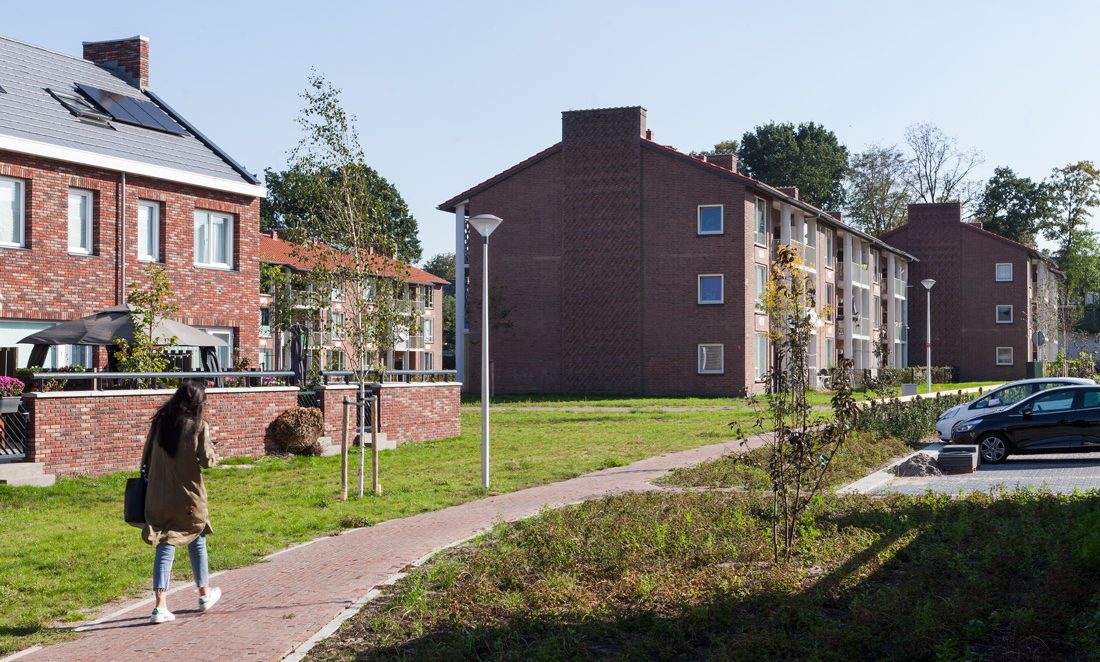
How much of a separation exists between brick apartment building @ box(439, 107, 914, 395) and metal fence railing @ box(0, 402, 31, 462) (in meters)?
32.7

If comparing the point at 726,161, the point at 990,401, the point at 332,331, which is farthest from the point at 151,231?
the point at 726,161

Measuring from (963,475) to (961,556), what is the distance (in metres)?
9.65

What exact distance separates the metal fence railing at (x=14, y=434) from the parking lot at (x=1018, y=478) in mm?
11645

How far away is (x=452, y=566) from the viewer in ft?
30.4

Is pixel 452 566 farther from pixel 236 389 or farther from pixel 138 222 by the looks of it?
pixel 138 222

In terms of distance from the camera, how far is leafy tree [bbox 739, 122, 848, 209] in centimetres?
8069

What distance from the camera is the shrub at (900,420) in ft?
76.7

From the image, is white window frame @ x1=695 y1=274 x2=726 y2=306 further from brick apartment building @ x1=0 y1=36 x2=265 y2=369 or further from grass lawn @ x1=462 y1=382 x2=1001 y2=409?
brick apartment building @ x1=0 y1=36 x2=265 y2=369

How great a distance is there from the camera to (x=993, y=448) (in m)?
20.1

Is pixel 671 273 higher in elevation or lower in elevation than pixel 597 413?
higher

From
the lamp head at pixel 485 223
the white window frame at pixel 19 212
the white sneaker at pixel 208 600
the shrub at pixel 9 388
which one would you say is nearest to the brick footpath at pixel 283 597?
the white sneaker at pixel 208 600

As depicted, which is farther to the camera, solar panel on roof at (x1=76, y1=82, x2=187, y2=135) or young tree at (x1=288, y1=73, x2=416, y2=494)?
solar panel on roof at (x1=76, y1=82, x2=187, y2=135)

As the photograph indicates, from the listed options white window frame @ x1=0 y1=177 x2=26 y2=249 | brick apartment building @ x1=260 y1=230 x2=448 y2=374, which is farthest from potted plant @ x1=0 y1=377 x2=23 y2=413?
white window frame @ x1=0 y1=177 x2=26 y2=249

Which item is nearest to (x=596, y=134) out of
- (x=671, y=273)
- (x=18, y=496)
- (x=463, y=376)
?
(x=671, y=273)
